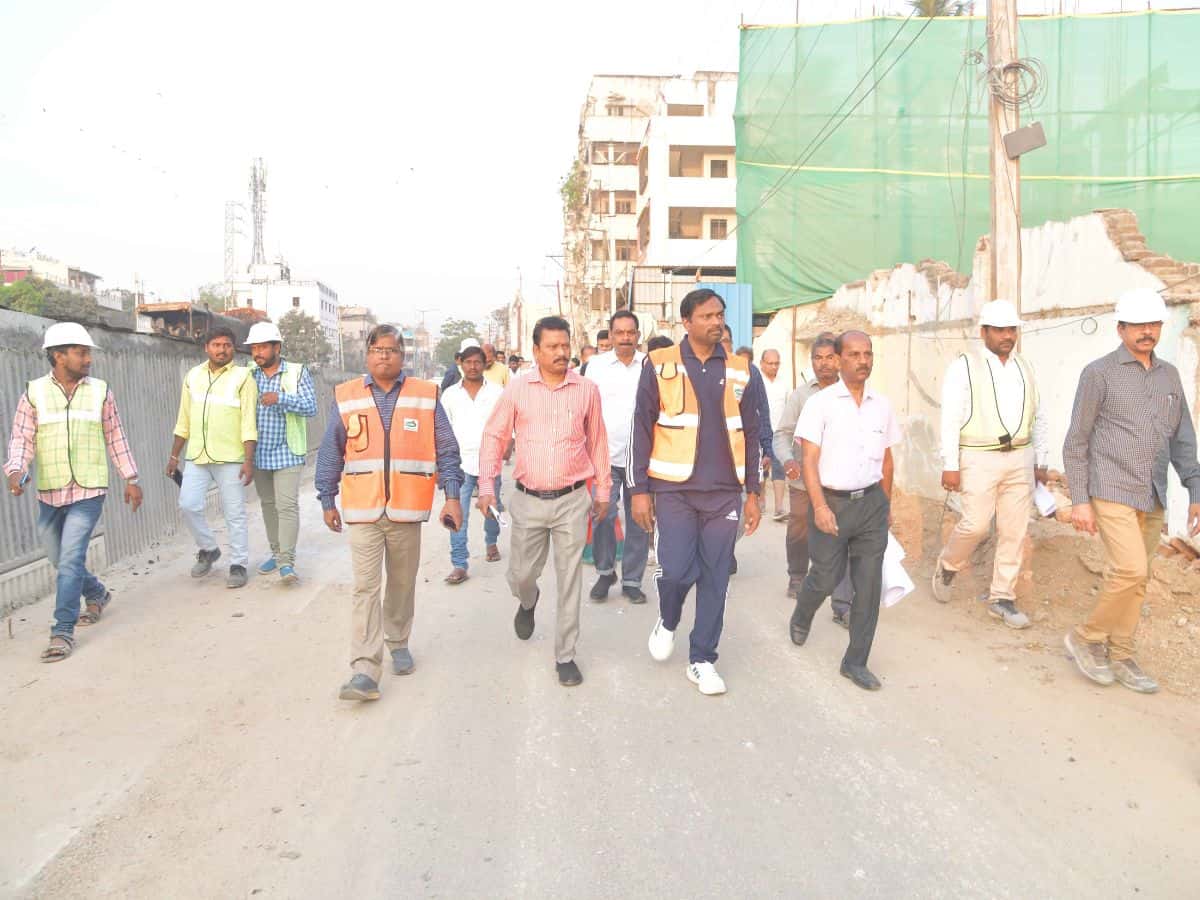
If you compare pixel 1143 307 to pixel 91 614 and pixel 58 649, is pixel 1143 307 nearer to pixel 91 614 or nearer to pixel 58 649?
pixel 58 649

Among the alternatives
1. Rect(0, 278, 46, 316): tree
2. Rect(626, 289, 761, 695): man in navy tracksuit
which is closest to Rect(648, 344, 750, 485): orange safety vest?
Rect(626, 289, 761, 695): man in navy tracksuit

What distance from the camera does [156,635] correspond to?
18.1 ft

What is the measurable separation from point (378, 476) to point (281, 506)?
2.79 meters

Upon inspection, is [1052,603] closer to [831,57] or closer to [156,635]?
[156,635]

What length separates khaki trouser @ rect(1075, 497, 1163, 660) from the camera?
441cm

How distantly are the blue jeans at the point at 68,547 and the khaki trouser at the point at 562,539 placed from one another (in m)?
2.77

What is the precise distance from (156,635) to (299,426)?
2.07m

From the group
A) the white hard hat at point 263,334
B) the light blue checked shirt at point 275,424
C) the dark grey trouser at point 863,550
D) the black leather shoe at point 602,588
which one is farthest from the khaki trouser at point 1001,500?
the white hard hat at point 263,334

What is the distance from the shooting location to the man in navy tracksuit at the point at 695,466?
14.5ft

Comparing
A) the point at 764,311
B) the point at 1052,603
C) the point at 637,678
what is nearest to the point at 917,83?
the point at 764,311

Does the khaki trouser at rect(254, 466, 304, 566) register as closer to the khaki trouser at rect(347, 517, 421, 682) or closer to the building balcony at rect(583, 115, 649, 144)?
the khaki trouser at rect(347, 517, 421, 682)

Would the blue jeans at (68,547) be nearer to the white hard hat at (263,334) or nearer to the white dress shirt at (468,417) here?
the white hard hat at (263,334)

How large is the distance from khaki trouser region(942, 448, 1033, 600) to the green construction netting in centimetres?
679

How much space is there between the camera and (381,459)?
174 inches
